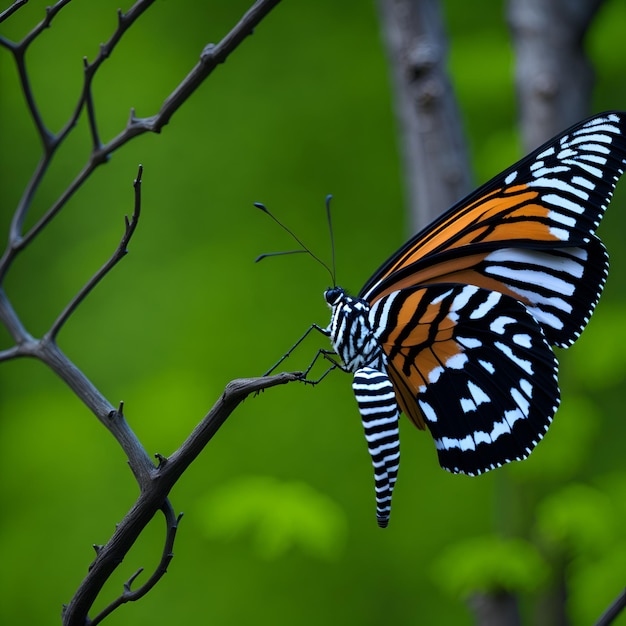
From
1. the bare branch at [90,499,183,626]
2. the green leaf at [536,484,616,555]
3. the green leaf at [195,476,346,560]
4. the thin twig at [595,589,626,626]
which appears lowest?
the green leaf at [536,484,616,555]

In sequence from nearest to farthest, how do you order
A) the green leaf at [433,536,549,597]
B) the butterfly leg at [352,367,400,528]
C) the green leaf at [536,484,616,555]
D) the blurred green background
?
1. the butterfly leg at [352,367,400,528]
2. the green leaf at [433,536,549,597]
3. the green leaf at [536,484,616,555]
4. the blurred green background

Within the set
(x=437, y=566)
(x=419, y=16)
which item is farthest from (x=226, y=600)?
(x=419, y=16)

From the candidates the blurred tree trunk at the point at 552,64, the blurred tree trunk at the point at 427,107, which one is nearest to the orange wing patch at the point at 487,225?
the blurred tree trunk at the point at 427,107

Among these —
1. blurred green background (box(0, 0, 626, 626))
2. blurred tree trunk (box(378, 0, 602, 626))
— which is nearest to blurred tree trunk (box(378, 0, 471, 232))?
blurred tree trunk (box(378, 0, 602, 626))

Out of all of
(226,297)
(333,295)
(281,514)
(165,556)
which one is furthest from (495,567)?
(226,297)

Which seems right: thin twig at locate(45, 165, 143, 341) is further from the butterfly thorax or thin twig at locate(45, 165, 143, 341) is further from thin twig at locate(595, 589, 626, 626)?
thin twig at locate(595, 589, 626, 626)

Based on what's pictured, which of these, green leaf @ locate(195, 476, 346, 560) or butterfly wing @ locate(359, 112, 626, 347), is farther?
green leaf @ locate(195, 476, 346, 560)

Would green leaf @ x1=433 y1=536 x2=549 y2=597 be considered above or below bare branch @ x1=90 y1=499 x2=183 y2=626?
below

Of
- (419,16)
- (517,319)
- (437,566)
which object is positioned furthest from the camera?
(437,566)

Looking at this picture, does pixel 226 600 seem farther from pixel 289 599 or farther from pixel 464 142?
pixel 464 142
